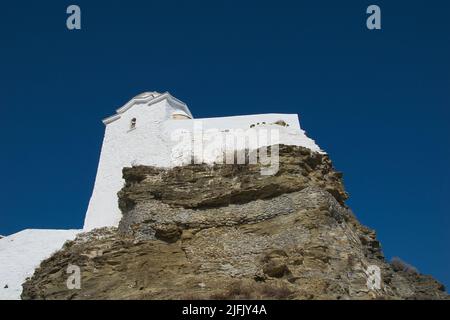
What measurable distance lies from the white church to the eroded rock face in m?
0.94

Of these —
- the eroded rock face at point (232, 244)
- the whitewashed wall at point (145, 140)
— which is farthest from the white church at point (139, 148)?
the eroded rock face at point (232, 244)

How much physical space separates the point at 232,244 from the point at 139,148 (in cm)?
725

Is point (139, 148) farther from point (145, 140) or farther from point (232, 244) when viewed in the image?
point (232, 244)

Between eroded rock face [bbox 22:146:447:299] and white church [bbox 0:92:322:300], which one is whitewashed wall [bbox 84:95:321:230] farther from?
eroded rock face [bbox 22:146:447:299]

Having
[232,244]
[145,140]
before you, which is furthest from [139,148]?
[232,244]

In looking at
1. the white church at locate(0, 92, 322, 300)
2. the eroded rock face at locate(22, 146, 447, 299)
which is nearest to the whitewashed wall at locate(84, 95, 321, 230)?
the white church at locate(0, 92, 322, 300)

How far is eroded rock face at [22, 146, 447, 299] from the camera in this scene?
15.1m

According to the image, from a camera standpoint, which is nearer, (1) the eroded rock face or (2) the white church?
(1) the eroded rock face

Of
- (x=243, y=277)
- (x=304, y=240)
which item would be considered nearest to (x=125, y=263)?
(x=243, y=277)

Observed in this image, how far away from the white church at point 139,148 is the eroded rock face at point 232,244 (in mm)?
939

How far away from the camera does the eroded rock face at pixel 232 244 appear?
15.1 metres

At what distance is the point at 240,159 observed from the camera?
19672 mm

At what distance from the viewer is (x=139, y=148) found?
22016 millimetres
